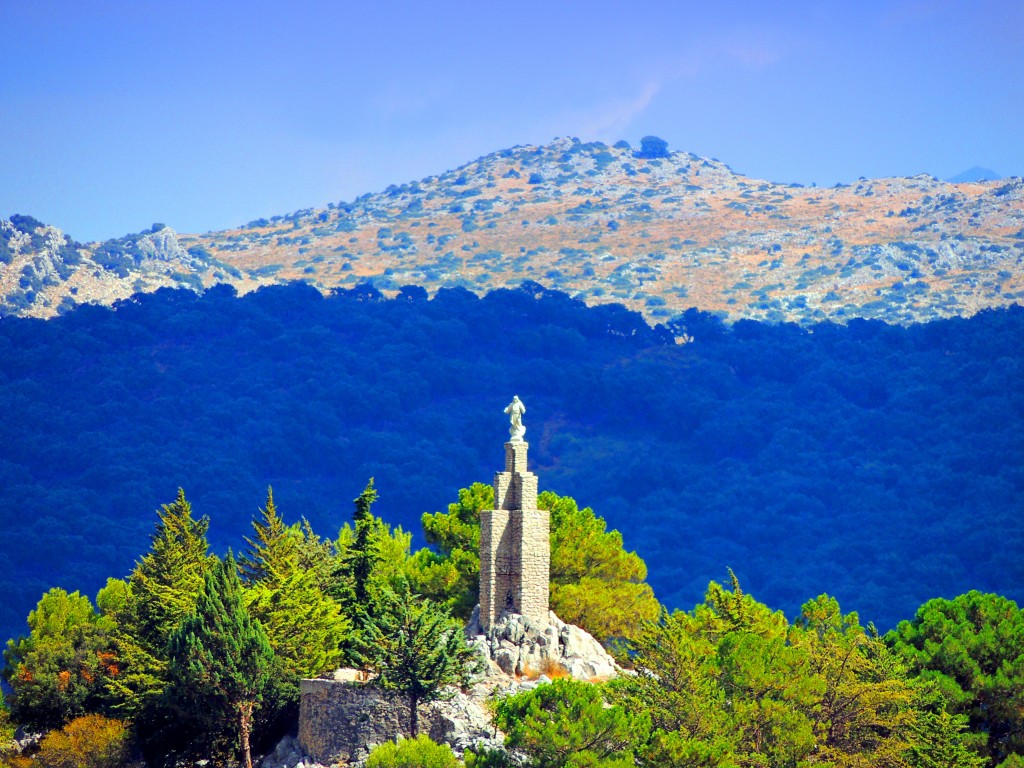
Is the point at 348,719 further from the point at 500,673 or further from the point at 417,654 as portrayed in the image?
the point at 500,673

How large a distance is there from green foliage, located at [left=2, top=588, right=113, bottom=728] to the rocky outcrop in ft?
55.0

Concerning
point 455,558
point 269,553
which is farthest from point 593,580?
point 269,553

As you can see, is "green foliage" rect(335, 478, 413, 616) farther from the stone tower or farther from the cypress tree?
the stone tower

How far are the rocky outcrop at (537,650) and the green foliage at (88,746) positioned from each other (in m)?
13.3

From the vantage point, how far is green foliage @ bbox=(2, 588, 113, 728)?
222 feet

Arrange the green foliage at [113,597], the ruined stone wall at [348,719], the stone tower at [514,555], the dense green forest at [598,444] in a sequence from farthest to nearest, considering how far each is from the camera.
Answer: the dense green forest at [598,444], the green foliage at [113,597], the stone tower at [514,555], the ruined stone wall at [348,719]

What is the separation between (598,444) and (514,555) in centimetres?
11686

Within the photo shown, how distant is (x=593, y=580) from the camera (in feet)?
230

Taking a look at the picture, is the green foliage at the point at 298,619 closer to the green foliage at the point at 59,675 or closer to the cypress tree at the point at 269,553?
the cypress tree at the point at 269,553

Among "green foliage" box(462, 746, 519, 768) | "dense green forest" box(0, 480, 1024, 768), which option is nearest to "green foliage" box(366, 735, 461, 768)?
"dense green forest" box(0, 480, 1024, 768)

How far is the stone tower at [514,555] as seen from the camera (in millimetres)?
60281

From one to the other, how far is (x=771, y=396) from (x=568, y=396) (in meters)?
22.7

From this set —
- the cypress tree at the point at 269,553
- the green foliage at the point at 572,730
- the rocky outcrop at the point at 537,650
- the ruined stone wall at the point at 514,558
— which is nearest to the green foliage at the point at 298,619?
the cypress tree at the point at 269,553

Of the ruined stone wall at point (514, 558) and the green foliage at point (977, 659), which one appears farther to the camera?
the ruined stone wall at point (514, 558)
